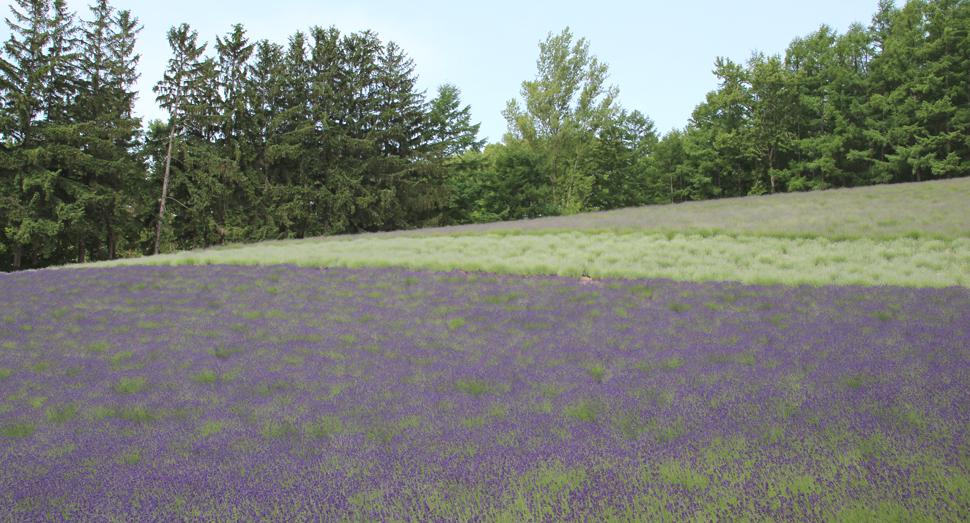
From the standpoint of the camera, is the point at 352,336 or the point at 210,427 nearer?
the point at 210,427

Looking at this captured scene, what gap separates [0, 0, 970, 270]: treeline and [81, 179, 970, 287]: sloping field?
18018 mm

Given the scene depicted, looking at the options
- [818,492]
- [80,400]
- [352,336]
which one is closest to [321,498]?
[818,492]

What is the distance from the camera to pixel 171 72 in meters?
32.5

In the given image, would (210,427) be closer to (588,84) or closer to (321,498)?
(321,498)

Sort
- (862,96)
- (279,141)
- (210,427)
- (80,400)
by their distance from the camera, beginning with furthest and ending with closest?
(862,96) → (279,141) → (80,400) → (210,427)

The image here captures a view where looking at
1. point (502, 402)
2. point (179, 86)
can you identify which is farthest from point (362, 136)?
point (502, 402)

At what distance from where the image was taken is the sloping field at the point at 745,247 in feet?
31.8

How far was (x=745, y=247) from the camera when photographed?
1288cm

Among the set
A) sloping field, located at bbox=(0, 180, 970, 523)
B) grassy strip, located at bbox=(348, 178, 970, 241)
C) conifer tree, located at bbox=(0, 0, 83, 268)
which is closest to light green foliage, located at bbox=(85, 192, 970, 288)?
sloping field, located at bbox=(0, 180, 970, 523)

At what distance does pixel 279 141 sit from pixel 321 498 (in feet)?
126

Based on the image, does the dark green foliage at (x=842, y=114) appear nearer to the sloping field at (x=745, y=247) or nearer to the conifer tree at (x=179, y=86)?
the sloping field at (x=745, y=247)

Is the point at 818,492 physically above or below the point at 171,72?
below

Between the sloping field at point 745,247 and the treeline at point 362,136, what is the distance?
18.0 metres

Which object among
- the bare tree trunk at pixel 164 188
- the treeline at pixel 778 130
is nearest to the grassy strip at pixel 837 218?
the treeline at pixel 778 130
